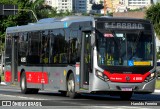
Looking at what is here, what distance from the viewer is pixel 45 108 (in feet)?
73.7

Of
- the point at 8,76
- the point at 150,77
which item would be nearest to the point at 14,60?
the point at 8,76

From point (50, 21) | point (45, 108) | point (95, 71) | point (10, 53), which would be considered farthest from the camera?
point (10, 53)

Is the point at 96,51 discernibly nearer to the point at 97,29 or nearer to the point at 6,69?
the point at 97,29

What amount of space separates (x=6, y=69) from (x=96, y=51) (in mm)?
10574

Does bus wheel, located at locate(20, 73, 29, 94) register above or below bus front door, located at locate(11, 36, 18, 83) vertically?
below

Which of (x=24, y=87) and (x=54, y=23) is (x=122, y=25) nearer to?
(x=54, y=23)

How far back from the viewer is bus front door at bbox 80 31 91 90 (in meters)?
27.1

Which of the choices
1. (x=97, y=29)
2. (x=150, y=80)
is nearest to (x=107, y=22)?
(x=97, y=29)

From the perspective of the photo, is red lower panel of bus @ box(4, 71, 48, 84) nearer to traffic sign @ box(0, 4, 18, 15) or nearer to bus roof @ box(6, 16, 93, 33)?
bus roof @ box(6, 16, 93, 33)

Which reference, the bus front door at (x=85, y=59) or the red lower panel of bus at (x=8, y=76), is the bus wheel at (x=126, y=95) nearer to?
the bus front door at (x=85, y=59)

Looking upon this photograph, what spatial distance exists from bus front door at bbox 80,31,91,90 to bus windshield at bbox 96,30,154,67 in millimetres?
575

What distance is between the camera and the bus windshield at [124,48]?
26703mm

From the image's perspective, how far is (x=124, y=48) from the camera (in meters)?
26.9

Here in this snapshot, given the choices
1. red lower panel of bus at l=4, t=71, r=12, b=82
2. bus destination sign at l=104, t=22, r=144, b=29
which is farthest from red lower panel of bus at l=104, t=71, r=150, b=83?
red lower panel of bus at l=4, t=71, r=12, b=82
